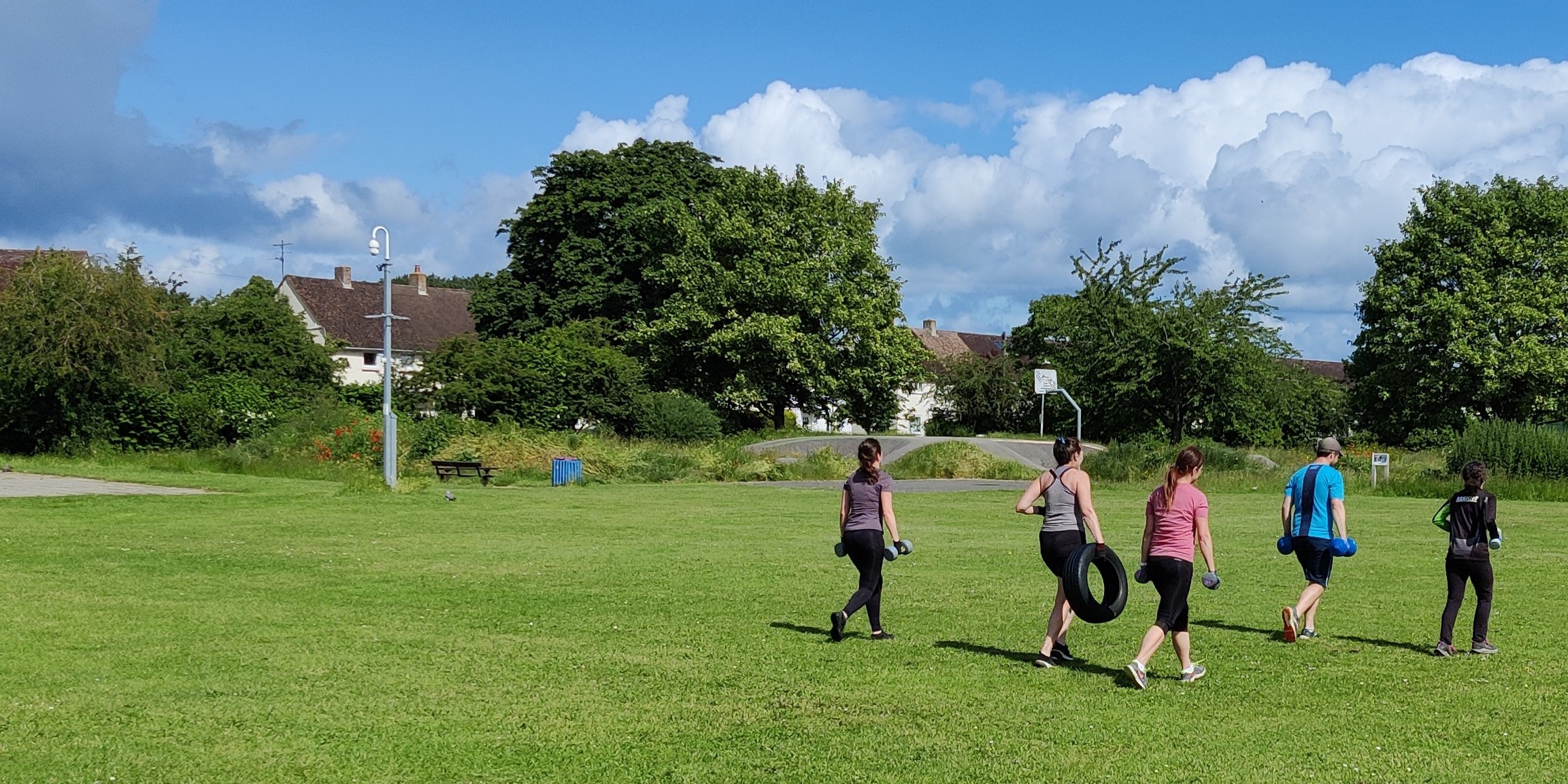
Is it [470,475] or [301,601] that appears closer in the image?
[301,601]

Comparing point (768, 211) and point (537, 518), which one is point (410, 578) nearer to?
point (537, 518)

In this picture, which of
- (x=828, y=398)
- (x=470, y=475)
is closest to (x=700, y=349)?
(x=828, y=398)

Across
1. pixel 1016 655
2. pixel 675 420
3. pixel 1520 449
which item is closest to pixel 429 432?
pixel 675 420

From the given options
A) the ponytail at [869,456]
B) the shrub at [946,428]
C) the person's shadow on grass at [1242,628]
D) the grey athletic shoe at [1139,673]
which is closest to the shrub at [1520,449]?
the person's shadow on grass at [1242,628]

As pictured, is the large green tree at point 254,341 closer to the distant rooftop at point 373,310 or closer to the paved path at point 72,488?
the paved path at point 72,488

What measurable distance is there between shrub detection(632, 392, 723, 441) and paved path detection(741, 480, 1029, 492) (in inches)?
256

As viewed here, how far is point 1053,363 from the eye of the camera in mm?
66500

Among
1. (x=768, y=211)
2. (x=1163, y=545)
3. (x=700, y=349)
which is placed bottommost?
(x=1163, y=545)

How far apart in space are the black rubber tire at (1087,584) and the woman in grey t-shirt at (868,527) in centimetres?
163

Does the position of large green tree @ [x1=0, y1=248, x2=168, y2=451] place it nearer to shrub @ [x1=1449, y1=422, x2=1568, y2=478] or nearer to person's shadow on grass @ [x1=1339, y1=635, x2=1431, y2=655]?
person's shadow on grass @ [x1=1339, y1=635, x2=1431, y2=655]

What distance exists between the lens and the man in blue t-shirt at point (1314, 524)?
10.7 metres

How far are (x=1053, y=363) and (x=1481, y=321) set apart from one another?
2022 cm

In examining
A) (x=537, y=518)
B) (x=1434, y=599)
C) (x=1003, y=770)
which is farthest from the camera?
(x=537, y=518)

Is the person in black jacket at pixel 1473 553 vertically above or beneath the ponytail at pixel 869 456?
beneath
